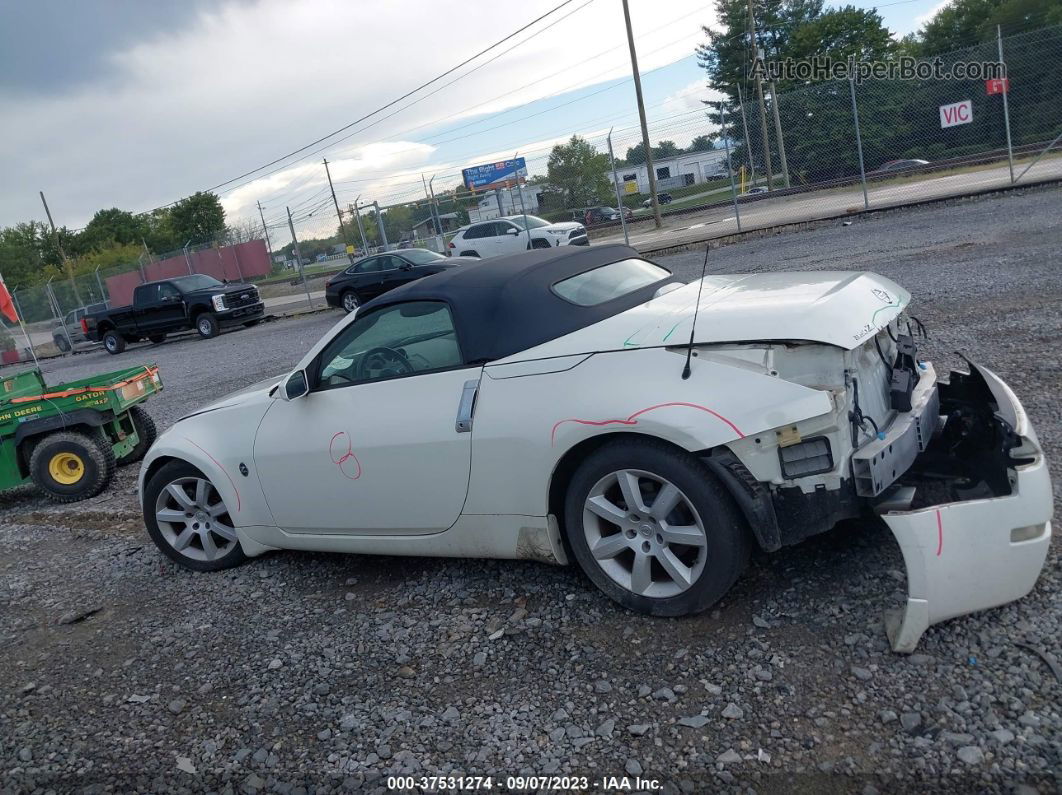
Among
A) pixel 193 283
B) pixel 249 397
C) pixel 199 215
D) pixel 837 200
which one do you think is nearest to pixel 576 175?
pixel 837 200

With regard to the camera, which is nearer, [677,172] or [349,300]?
[349,300]

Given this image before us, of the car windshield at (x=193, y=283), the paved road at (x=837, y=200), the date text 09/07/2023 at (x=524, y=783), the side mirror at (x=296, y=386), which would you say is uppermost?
the car windshield at (x=193, y=283)

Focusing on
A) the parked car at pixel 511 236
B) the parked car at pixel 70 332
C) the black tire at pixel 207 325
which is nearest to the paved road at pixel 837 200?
the parked car at pixel 511 236

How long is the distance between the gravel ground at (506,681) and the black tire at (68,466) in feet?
6.82

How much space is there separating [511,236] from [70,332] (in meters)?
15.6

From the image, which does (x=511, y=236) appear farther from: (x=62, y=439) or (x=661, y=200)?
(x=62, y=439)

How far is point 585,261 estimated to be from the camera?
14.6 feet

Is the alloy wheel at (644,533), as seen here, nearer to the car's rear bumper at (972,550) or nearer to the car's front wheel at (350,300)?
the car's rear bumper at (972,550)

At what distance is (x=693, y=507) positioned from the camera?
323cm

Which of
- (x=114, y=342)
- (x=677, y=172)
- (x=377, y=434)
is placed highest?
(x=677, y=172)

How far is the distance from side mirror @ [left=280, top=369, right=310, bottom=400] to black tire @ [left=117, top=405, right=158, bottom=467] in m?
4.49

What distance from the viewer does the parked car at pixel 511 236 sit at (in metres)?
24.4

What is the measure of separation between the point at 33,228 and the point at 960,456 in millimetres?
84452

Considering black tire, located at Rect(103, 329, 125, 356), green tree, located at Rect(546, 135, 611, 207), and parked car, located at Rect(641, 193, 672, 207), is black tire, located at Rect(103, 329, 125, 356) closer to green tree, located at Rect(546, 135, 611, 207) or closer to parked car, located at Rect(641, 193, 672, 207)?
green tree, located at Rect(546, 135, 611, 207)
